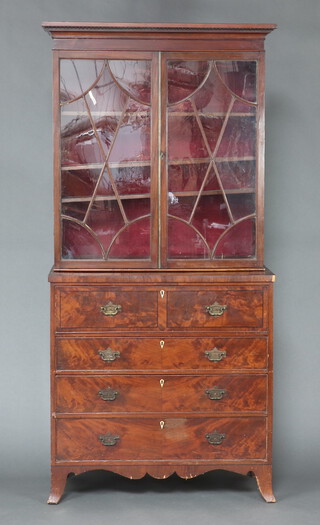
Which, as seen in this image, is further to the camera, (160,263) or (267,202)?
(267,202)

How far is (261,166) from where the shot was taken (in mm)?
3850

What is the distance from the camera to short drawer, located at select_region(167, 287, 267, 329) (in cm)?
384

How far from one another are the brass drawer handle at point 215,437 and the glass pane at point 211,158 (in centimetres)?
74

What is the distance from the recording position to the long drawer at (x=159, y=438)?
12.7 ft

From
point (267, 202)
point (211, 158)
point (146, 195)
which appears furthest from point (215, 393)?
point (267, 202)

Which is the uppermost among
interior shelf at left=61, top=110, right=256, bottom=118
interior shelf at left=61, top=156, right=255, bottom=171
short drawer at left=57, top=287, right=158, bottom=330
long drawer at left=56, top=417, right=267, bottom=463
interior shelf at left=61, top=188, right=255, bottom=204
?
interior shelf at left=61, top=110, right=256, bottom=118

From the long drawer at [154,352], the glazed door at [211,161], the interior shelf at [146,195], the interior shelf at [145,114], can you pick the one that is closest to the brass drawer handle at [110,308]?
the long drawer at [154,352]

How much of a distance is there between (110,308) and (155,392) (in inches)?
15.6

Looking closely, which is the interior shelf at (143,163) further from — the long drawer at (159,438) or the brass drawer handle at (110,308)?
the long drawer at (159,438)

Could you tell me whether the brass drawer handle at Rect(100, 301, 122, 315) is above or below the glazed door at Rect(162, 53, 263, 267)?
below

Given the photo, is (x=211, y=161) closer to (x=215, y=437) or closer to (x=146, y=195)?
(x=146, y=195)

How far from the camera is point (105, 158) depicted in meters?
3.85

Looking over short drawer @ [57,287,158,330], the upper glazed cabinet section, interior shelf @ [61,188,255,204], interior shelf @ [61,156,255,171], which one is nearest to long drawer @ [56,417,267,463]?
short drawer @ [57,287,158,330]

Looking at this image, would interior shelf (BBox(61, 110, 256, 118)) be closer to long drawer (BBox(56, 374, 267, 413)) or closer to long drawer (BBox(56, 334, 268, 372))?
long drawer (BBox(56, 334, 268, 372))
